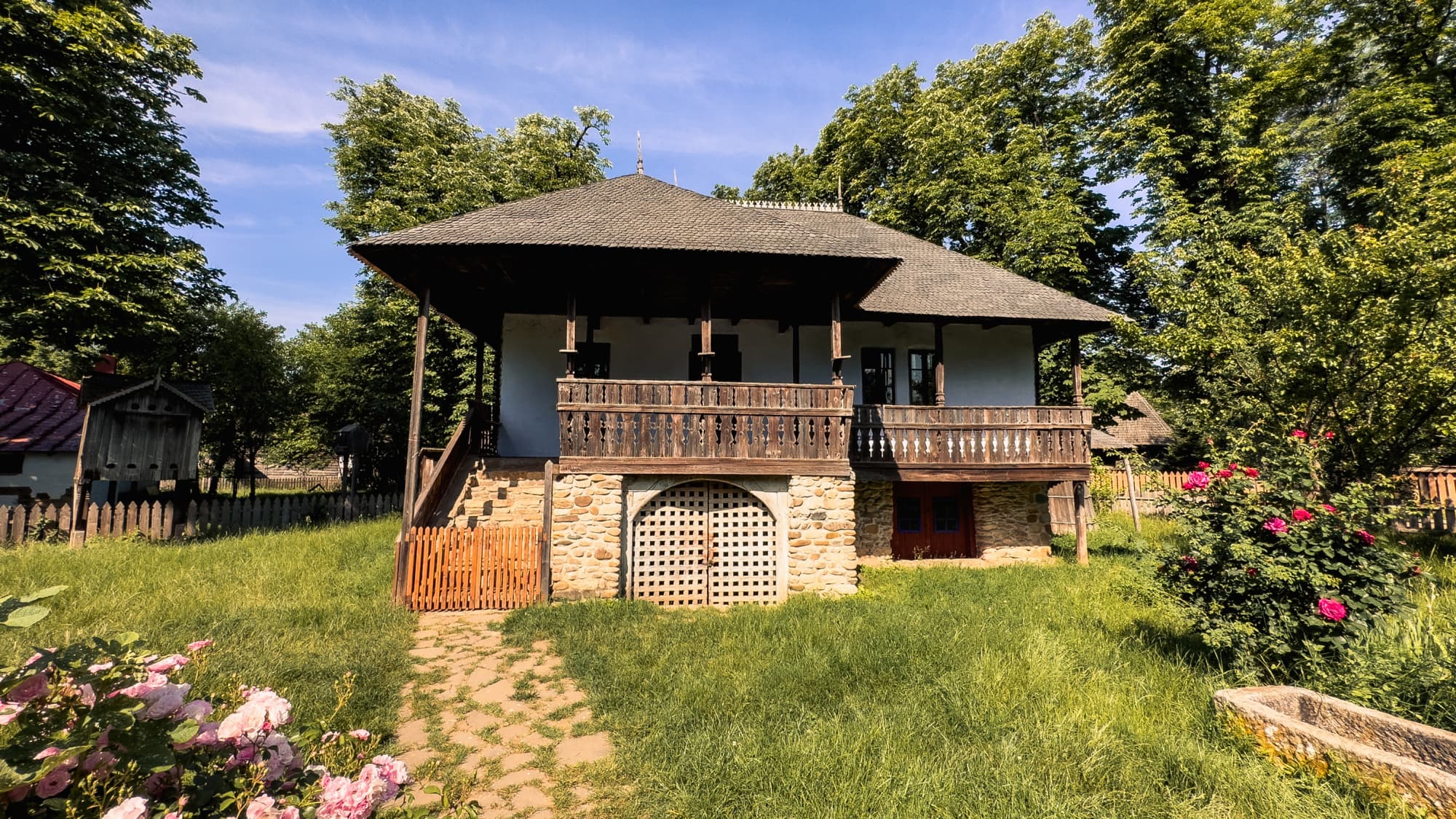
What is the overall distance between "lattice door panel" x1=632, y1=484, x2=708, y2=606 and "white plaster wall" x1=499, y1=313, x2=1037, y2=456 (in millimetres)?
4292

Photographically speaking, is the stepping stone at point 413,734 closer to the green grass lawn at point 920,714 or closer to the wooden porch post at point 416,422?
the green grass lawn at point 920,714

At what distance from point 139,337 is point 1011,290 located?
21799 millimetres

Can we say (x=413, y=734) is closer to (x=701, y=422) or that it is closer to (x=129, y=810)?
(x=129, y=810)

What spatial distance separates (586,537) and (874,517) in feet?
20.4

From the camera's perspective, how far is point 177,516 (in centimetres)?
1188

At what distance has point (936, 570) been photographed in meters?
10.8

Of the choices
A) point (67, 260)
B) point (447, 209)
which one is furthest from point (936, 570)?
point (67, 260)

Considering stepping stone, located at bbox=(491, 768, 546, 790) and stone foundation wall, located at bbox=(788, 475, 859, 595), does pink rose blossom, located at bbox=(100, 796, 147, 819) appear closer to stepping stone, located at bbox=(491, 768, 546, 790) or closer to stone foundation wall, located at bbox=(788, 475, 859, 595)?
stepping stone, located at bbox=(491, 768, 546, 790)

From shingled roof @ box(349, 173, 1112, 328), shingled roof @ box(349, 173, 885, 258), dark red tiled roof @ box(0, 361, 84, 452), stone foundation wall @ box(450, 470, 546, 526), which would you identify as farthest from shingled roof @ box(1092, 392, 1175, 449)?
dark red tiled roof @ box(0, 361, 84, 452)

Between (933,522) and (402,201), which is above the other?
(402,201)

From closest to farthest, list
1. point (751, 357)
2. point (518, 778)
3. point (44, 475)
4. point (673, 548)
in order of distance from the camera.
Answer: point (518, 778) < point (673, 548) < point (44, 475) < point (751, 357)

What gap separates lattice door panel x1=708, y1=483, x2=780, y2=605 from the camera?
926 cm

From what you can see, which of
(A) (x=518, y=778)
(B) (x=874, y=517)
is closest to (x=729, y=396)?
(B) (x=874, y=517)

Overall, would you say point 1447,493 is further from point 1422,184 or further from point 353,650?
point 353,650
